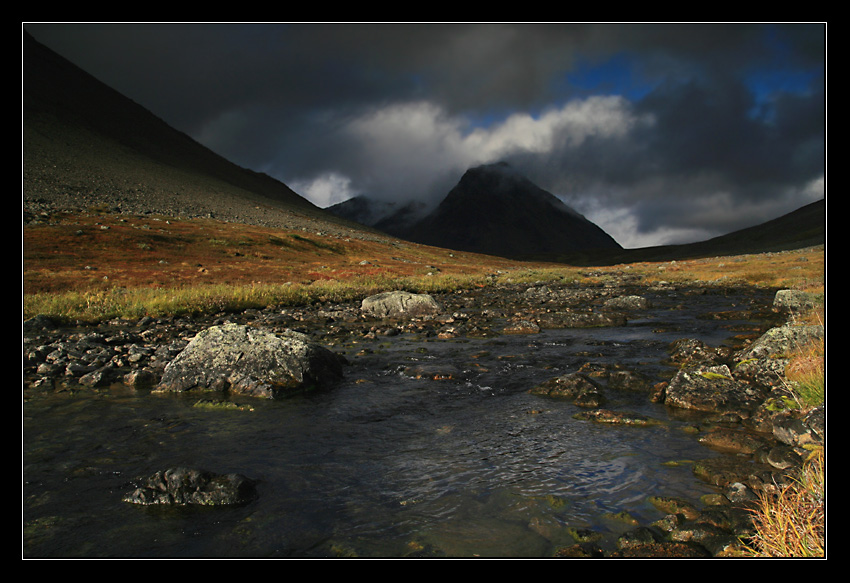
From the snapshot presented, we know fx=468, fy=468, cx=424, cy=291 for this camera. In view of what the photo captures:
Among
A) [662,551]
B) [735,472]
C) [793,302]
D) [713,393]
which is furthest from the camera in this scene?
[793,302]

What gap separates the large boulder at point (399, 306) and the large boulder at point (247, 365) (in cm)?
1320

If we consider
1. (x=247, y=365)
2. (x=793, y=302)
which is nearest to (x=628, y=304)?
(x=793, y=302)

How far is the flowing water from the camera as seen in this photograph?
5.09 m

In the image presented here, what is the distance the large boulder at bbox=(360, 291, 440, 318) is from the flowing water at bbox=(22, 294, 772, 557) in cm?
1326

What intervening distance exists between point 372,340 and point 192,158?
165m

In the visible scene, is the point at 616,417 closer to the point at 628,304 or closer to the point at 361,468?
the point at 361,468

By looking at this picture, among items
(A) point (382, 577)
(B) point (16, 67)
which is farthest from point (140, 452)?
(A) point (382, 577)

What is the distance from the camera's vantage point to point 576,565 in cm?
317

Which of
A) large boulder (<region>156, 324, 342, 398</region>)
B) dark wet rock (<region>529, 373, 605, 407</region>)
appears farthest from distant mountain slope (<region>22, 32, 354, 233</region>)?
dark wet rock (<region>529, 373, 605, 407</region>)

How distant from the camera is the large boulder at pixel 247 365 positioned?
1070 cm

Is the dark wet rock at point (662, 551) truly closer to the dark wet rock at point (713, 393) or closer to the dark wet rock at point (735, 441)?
the dark wet rock at point (735, 441)

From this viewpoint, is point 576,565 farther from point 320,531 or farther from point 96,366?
point 96,366

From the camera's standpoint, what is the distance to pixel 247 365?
11016 millimetres

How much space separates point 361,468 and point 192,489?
223cm
